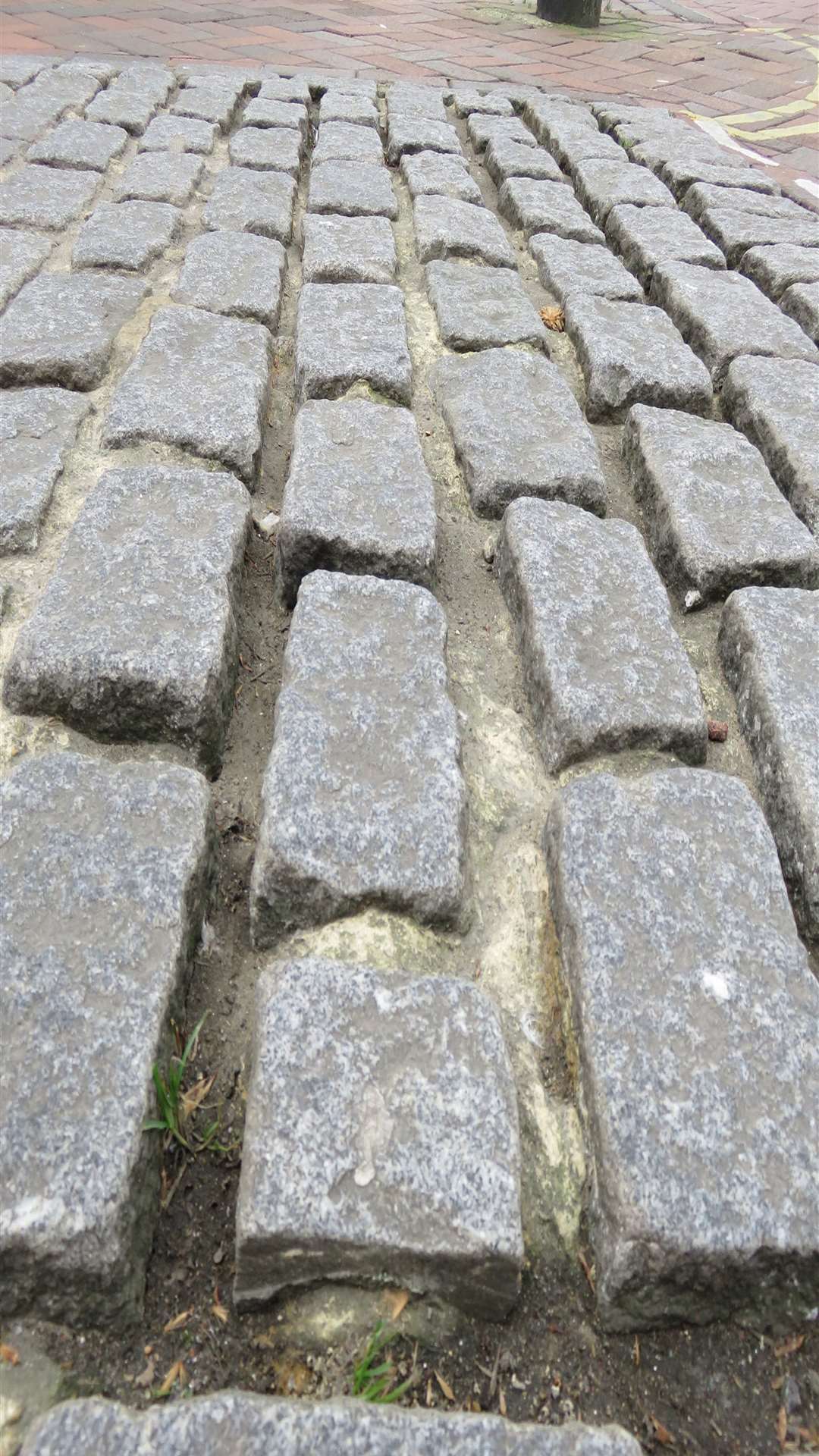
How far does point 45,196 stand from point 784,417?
1898 millimetres

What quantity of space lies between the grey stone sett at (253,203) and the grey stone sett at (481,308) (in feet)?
1.39

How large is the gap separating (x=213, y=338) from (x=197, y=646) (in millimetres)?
953

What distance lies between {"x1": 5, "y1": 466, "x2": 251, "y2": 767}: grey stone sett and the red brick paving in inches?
125

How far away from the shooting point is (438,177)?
288 cm

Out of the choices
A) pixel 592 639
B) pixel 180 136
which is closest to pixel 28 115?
pixel 180 136

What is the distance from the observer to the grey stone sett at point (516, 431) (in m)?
1.64

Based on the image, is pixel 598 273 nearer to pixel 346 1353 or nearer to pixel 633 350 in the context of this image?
pixel 633 350

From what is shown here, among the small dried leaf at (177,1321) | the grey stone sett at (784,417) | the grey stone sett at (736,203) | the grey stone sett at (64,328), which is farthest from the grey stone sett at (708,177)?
the small dried leaf at (177,1321)

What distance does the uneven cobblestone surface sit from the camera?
2.64ft

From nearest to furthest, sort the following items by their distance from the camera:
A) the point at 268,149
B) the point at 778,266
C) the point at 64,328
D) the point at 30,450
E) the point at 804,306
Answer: the point at 30,450, the point at 64,328, the point at 804,306, the point at 778,266, the point at 268,149

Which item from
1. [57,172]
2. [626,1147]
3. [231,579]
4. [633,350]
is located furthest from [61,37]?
[626,1147]

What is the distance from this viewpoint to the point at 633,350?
6.59 feet

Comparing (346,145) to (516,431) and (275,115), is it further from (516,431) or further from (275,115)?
(516,431)

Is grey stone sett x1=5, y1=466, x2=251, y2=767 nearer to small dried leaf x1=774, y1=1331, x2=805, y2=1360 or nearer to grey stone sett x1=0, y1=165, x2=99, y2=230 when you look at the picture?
small dried leaf x1=774, y1=1331, x2=805, y2=1360
